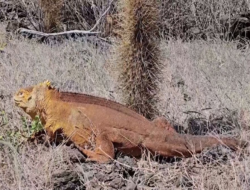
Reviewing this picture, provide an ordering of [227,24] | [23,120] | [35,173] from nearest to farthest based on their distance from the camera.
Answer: [35,173] → [23,120] → [227,24]

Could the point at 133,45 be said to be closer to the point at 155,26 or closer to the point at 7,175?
the point at 155,26

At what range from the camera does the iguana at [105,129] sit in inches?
135

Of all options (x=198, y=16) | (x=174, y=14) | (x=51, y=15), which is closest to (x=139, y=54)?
(x=51, y=15)

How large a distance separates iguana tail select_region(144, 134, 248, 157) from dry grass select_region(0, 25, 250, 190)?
6cm

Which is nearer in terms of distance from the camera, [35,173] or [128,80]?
[35,173]

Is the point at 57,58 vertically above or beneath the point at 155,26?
beneath

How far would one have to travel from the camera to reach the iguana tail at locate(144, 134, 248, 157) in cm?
342

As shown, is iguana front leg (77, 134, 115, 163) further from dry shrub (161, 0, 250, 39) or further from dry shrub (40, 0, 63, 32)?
dry shrub (40, 0, 63, 32)

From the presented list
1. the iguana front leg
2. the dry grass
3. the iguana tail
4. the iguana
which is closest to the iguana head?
the iguana

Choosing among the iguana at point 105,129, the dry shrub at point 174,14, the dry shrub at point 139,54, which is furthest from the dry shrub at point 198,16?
the iguana at point 105,129

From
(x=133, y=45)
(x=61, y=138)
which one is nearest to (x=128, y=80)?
(x=133, y=45)

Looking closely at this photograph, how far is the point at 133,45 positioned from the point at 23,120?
0.88 meters

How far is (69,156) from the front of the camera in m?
3.33

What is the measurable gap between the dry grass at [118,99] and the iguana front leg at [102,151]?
7cm
